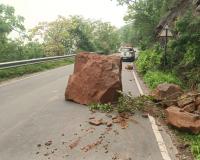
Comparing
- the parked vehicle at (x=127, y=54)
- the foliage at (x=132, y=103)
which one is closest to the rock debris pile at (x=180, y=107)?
A: the foliage at (x=132, y=103)

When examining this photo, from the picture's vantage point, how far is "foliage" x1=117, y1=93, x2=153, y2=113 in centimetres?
1011

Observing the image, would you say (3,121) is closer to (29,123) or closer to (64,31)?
(29,123)

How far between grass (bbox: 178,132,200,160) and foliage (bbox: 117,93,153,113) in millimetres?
2219

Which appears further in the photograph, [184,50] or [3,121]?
[184,50]

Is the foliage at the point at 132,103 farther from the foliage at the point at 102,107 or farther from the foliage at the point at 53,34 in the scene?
the foliage at the point at 53,34

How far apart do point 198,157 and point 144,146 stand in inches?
43.9

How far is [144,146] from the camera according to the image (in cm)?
706

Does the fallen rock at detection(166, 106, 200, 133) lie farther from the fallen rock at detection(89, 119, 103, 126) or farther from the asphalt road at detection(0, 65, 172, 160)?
the fallen rock at detection(89, 119, 103, 126)

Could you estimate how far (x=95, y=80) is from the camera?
37.3 feet

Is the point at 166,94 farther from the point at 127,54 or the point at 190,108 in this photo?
the point at 127,54

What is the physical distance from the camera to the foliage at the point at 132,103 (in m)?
10.1

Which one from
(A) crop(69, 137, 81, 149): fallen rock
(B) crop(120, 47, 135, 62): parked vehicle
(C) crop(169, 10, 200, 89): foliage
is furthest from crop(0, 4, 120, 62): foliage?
(A) crop(69, 137, 81, 149): fallen rock

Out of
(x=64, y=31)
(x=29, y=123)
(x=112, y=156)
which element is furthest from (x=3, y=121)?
(x=64, y=31)

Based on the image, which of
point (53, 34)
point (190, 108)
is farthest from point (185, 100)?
point (53, 34)
